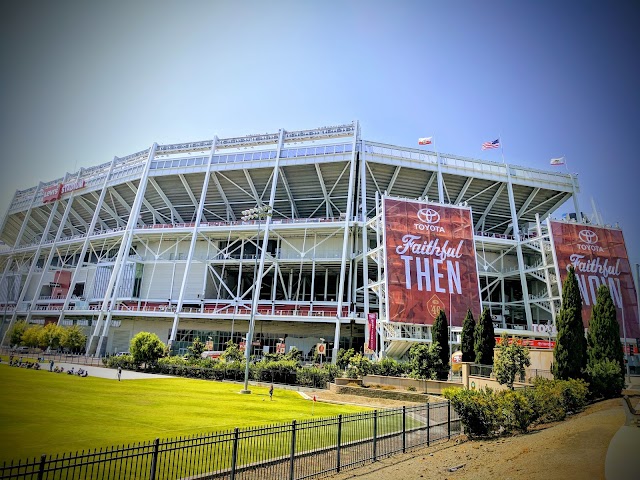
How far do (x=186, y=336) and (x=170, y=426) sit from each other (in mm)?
46308

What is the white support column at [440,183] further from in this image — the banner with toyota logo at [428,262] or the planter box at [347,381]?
the planter box at [347,381]

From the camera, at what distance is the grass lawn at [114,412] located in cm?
1055

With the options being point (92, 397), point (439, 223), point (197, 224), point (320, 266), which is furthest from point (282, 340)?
point (92, 397)

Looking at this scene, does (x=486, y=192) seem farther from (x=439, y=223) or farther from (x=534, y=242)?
(x=439, y=223)

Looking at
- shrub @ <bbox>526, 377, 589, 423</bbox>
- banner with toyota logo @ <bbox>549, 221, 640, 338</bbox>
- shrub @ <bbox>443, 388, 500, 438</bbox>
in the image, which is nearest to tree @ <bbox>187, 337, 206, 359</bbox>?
shrub @ <bbox>443, 388, 500, 438</bbox>

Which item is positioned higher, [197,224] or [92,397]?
[197,224]

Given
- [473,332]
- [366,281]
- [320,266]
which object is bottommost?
[473,332]

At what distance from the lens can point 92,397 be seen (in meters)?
19.4

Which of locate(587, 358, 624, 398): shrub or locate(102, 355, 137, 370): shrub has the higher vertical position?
locate(587, 358, 624, 398): shrub

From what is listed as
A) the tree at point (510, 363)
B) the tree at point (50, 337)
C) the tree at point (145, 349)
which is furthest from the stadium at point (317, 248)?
the tree at point (510, 363)

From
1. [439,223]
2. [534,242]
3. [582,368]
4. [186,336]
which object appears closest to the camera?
[582,368]

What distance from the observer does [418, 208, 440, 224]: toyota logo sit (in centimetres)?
4612

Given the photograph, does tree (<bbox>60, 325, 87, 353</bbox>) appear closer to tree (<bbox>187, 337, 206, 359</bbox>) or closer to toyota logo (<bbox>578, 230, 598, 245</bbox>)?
tree (<bbox>187, 337, 206, 359</bbox>)

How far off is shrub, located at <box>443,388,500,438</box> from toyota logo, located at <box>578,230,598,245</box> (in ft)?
143
